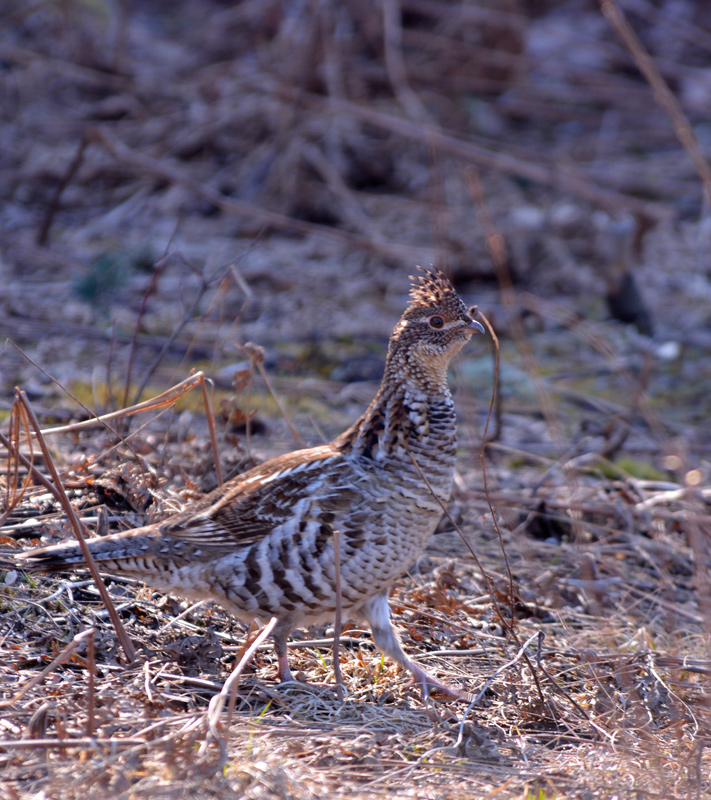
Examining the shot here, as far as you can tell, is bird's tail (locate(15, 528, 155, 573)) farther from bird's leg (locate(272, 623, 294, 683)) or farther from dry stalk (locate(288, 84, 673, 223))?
dry stalk (locate(288, 84, 673, 223))

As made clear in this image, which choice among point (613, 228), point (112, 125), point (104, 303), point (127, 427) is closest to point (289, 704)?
point (127, 427)

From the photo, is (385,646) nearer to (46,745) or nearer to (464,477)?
Answer: (46,745)

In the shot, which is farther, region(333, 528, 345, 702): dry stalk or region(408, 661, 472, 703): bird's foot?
region(408, 661, 472, 703): bird's foot

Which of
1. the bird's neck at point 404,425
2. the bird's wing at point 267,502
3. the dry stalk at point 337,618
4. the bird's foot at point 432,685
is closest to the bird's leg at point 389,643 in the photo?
the bird's foot at point 432,685

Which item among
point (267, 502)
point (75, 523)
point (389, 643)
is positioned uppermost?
point (75, 523)

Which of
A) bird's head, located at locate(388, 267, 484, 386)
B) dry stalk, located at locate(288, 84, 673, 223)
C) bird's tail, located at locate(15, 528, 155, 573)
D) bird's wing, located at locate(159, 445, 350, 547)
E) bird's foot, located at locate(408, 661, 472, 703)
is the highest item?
dry stalk, located at locate(288, 84, 673, 223)

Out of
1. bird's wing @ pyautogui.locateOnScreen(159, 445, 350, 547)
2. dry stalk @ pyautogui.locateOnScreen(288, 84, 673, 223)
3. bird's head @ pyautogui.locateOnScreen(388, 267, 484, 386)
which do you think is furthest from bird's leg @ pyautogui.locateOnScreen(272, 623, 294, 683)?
dry stalk @ pyautogui.locateOnScreen(288, 84, 673, 223)

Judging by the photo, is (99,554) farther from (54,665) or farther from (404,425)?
(404,425)

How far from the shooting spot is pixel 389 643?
3.93 m

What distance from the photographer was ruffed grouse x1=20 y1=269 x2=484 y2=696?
3.76 metres

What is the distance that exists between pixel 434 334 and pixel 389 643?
4.49ft

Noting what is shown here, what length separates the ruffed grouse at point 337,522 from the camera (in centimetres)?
376

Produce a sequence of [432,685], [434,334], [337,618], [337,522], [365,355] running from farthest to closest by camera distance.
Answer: [365,355], [434,334], [432,685], [337,522], [337,618]

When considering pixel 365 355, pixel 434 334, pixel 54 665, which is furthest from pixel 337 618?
pixel 365 355
